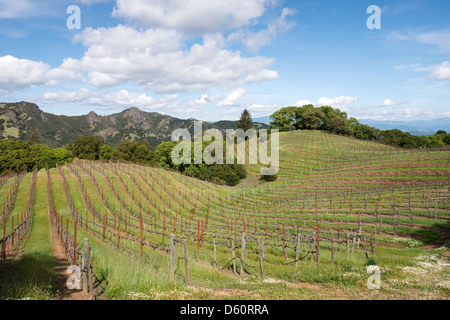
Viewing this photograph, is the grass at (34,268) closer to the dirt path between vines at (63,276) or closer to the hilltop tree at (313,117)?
the dirt path between vines at (63,276)

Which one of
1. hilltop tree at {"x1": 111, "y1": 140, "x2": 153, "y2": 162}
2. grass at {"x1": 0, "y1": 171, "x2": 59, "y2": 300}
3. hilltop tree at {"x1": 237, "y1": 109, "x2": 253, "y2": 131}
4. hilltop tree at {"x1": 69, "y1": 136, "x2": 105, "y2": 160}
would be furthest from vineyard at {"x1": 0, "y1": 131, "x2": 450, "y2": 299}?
hilltop tree at {"x1": 69, "y1": 136, "x2": 105, "y2": 160}

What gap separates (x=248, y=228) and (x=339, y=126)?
95.4 metres

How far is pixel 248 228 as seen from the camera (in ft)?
96.1

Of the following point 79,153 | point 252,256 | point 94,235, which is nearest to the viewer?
point 252,256

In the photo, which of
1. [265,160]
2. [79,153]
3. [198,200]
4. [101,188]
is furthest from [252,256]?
[79,153]

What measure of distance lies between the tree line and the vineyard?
31.4 m

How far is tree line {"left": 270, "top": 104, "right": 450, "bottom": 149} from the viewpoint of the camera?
10381 cm

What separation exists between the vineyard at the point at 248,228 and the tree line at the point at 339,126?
31.4 metres

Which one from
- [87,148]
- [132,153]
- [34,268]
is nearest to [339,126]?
[132,153]

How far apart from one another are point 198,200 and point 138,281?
38642mm

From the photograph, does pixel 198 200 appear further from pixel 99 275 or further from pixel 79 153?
pixel 79 153

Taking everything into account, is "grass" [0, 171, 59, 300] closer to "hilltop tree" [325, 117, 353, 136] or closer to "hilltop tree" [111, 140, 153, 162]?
"hilltop tree" [111, 140, 153, 162]

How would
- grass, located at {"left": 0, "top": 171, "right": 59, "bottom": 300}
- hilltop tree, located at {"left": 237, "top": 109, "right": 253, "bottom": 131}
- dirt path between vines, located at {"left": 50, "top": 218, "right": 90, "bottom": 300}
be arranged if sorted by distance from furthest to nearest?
1. hilltop tree, located at {"left": 237, "top": 109, "right": 253, "bottom": 131}
2. dirt path between vines, located at {"left": 50, "top": 218, "right": 90, "bottom": 300}
3. grass, located at {"left": 0, "top": 171, "right": 59, "bottom": 300}
